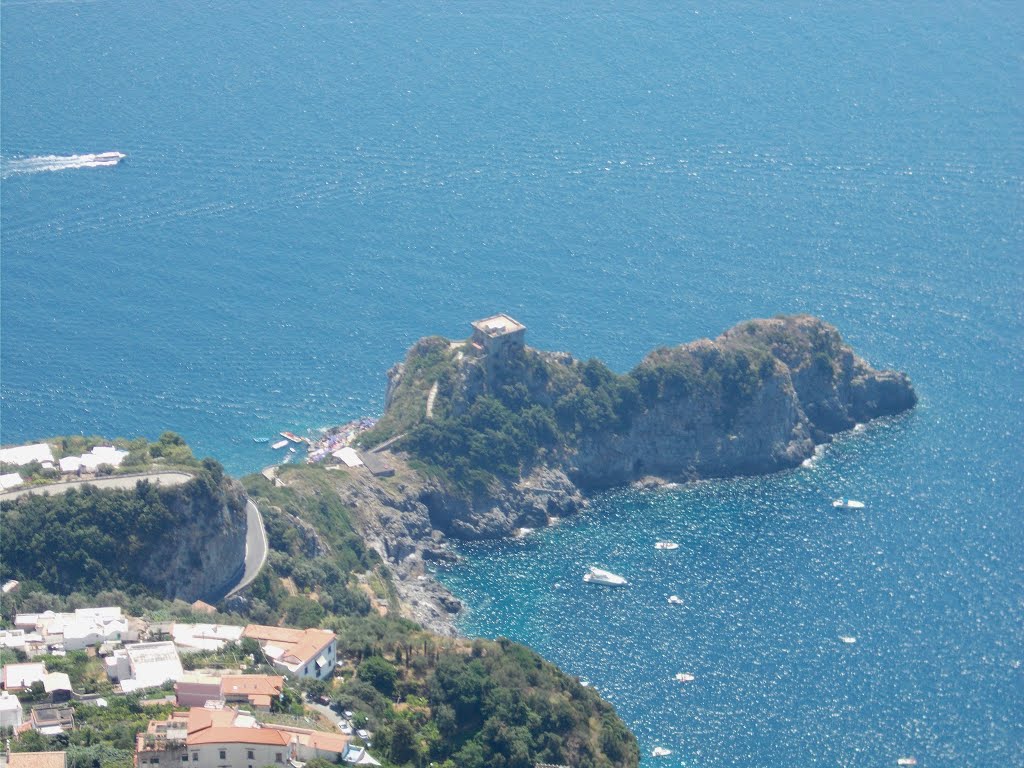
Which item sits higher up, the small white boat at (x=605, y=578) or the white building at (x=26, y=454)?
the white building at (x=26, y=454)

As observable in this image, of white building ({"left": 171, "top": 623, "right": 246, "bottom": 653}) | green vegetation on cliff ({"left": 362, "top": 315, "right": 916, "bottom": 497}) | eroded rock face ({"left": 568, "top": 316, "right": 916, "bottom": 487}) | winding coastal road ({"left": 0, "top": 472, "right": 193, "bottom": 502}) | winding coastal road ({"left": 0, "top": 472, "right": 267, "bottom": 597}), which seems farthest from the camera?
eroded rock face ({"left": 568, "top": 316, "right": 916, "bottom": 487})

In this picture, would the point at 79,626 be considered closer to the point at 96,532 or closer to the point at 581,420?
the point at 96,532

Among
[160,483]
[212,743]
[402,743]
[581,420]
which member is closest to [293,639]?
[402,743]

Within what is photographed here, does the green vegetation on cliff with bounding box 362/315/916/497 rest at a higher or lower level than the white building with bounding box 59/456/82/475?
lower

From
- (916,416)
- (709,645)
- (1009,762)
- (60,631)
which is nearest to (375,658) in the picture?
(60,631)

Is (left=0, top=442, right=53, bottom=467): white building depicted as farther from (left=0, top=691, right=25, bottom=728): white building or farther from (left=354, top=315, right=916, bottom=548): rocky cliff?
(left=0, top=691, right=25, bottom=728): white building

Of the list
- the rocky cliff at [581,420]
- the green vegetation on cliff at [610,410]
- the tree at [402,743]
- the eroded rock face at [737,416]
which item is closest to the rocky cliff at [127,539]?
the rocky cliff at [581,420]

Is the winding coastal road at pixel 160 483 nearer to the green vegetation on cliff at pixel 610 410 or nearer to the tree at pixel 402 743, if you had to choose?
the green vegetation on cliff at pixel 610 410

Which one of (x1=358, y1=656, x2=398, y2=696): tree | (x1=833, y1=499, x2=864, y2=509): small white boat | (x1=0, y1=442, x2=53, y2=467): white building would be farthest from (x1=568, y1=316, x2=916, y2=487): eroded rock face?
(x1=358, y1=656, x2=398, y2=696): tree
